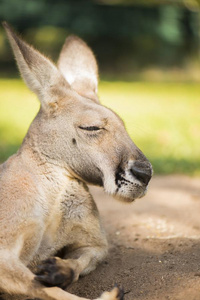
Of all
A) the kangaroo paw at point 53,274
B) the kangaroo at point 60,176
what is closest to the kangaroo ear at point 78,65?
the kangaroo at point 60,176

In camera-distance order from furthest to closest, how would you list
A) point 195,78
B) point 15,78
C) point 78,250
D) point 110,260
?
point 195,78, point 15,78, point 110,260, point 78,250

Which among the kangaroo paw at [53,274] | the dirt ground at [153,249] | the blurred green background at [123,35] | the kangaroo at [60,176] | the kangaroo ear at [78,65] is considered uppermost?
the kangaroo ear at [78,65]

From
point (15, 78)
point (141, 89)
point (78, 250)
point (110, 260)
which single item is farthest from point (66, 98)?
point (15, 78)

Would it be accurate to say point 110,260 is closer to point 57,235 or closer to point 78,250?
point 78,250

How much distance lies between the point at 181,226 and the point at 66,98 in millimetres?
1608

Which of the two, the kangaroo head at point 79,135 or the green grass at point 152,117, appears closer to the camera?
the kangaroo head at point 79,135

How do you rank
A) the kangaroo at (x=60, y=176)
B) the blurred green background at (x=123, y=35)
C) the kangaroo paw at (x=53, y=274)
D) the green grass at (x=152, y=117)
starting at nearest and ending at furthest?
the kangaroo paw at (x=53, y=274), the kangaroo at (x=60, y=176), the green grass at (x=152, y=117), the blurred green background at (x=123, y=35)

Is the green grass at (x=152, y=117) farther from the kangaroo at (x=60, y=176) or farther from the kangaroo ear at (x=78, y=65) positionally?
the kangaroo at (x=60, y=176)

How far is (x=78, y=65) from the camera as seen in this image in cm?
397

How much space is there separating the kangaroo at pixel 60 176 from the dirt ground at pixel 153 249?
170 millimetres

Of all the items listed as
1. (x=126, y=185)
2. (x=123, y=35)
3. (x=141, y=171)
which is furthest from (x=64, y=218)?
(x=123, y=35)

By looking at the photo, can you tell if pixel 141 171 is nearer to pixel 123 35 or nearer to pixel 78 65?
pixel 78 65

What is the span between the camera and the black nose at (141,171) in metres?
3.05

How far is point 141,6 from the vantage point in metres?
17.5
